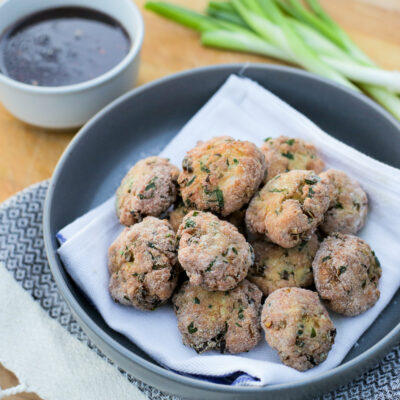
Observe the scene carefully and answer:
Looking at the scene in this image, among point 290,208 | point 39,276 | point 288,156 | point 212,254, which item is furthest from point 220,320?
point 39,276

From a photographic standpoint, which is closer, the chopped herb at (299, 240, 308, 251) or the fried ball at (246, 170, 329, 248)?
the fried ball at (246, 170, 329, 248)

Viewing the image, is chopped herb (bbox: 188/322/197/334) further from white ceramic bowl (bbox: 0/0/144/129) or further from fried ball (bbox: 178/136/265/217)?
white ceramic bowl (bbox: 0/0/144/129)

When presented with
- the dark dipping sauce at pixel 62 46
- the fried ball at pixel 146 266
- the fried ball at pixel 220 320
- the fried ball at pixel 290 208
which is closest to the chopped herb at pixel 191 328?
the fried ball at pixel 220 320

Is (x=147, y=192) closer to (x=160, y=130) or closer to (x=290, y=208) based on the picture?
(x=290, y=208)

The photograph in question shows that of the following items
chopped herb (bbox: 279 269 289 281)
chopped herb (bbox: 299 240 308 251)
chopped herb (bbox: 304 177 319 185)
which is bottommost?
chopped herb (bbox: 279 269 289 281)

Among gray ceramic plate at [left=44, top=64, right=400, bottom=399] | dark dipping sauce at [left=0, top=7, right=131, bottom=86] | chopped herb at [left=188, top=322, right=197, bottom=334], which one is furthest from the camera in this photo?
dark dipping sauce at [left=0, top=7, right=131, bottom=86]

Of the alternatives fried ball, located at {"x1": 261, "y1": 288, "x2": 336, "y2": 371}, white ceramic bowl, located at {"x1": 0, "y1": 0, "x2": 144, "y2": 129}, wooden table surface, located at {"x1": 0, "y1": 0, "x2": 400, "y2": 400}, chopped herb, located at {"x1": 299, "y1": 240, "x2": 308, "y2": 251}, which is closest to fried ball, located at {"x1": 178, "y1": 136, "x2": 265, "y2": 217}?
chopped herb, located at {"x1": 299, "y1": 240, "x2": 308, "y2": 251}

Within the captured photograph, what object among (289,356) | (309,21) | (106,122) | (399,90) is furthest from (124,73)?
(289,356)
